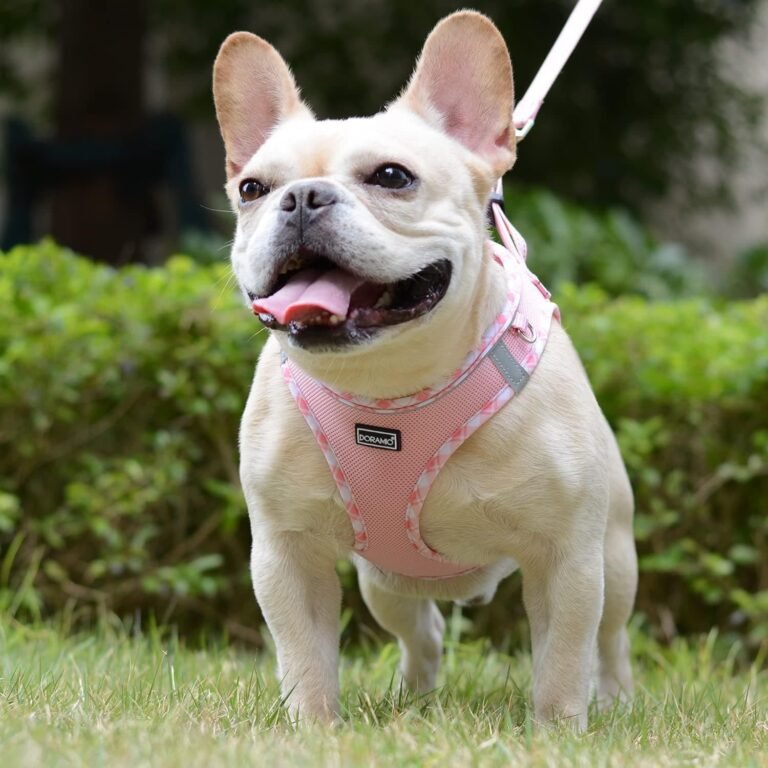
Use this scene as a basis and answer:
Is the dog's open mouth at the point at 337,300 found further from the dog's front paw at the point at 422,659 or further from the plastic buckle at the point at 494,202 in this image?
the dog's front paw at the point at 422,659

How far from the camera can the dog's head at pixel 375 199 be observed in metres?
2.97

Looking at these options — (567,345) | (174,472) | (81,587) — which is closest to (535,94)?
Result: (567,345)

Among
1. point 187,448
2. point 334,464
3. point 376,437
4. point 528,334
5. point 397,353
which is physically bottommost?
point 187,448

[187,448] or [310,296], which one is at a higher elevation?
[310,296]

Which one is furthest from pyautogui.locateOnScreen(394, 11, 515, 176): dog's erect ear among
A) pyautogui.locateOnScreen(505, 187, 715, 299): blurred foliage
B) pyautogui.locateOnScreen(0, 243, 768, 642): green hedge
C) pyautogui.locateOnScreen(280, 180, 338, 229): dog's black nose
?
pyautogui.locateOnScreen(505, 187, 715, 299): blurred foliage

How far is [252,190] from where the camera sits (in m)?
3.29

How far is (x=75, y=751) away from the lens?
2.62 metres

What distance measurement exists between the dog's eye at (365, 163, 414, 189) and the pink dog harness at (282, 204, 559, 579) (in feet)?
Answer: 1.48

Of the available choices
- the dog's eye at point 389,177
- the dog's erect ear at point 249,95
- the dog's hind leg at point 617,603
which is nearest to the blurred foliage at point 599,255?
the dog's hind leg at point 617,603

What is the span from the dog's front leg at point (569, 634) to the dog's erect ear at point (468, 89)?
1.00 meters

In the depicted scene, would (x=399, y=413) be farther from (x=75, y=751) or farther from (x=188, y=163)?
(x=188, y=163)

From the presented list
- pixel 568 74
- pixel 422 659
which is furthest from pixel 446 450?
pixel 568 74

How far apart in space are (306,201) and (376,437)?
0.63 meters

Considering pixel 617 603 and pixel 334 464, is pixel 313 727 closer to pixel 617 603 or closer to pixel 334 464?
pixel 334 464
